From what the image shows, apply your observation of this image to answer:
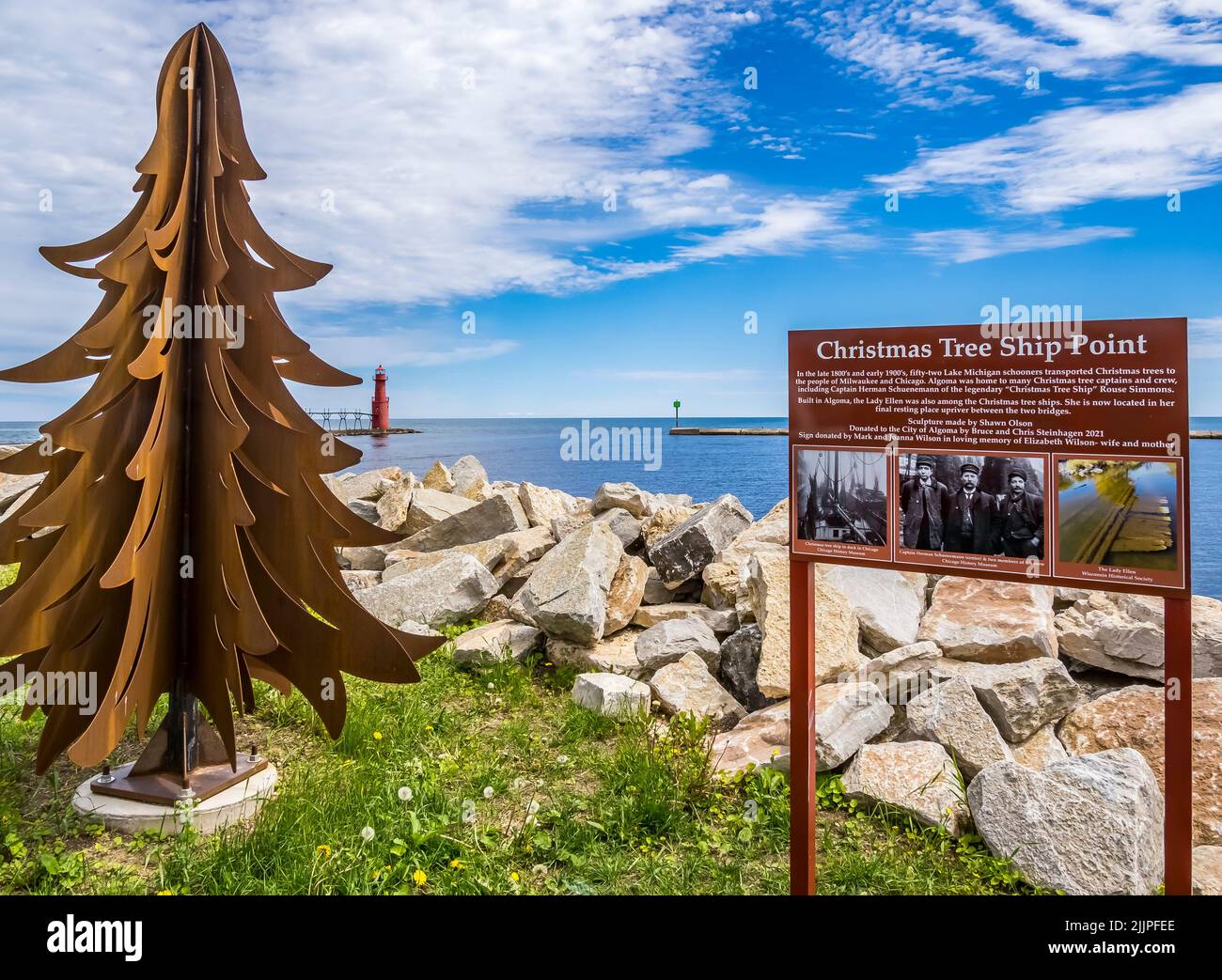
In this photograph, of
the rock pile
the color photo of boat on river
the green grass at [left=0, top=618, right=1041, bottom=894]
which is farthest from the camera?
the rock pile

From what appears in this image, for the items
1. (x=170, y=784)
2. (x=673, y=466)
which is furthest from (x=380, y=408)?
(x=170, y=784)

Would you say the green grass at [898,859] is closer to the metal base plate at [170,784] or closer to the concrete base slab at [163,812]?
the concrete base slab at [163,812]

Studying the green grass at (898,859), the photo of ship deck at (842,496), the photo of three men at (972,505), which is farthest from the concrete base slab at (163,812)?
the photo of three men at (972,505)

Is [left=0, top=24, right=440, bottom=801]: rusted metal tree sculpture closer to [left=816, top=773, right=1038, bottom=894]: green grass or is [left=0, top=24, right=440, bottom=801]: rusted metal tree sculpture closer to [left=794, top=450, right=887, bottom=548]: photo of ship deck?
[left=794, top=450, right=887, bottom=548]: photo of ship deck

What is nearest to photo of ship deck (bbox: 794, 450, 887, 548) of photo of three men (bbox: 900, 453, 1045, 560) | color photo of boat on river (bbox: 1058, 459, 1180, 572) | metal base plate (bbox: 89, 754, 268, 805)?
photo of three men (bbox: 900, 453, 1045, 560)

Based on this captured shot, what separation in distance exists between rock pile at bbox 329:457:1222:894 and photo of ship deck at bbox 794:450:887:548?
5.09 feet

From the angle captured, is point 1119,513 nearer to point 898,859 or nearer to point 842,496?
point 842,496

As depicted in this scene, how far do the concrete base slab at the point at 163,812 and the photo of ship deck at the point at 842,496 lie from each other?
347 cm

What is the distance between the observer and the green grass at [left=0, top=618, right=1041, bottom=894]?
3881mm

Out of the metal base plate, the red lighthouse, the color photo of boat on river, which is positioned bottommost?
the metal base plate

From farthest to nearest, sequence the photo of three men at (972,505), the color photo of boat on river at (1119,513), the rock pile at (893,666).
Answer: the rock pile at (893,666), the photo of three men at (972,505), the color photo of boat on river at (1119,513)

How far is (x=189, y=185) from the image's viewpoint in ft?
14.3

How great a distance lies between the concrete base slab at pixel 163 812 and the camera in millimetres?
4359

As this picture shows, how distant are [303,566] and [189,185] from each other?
2217 millimetres
